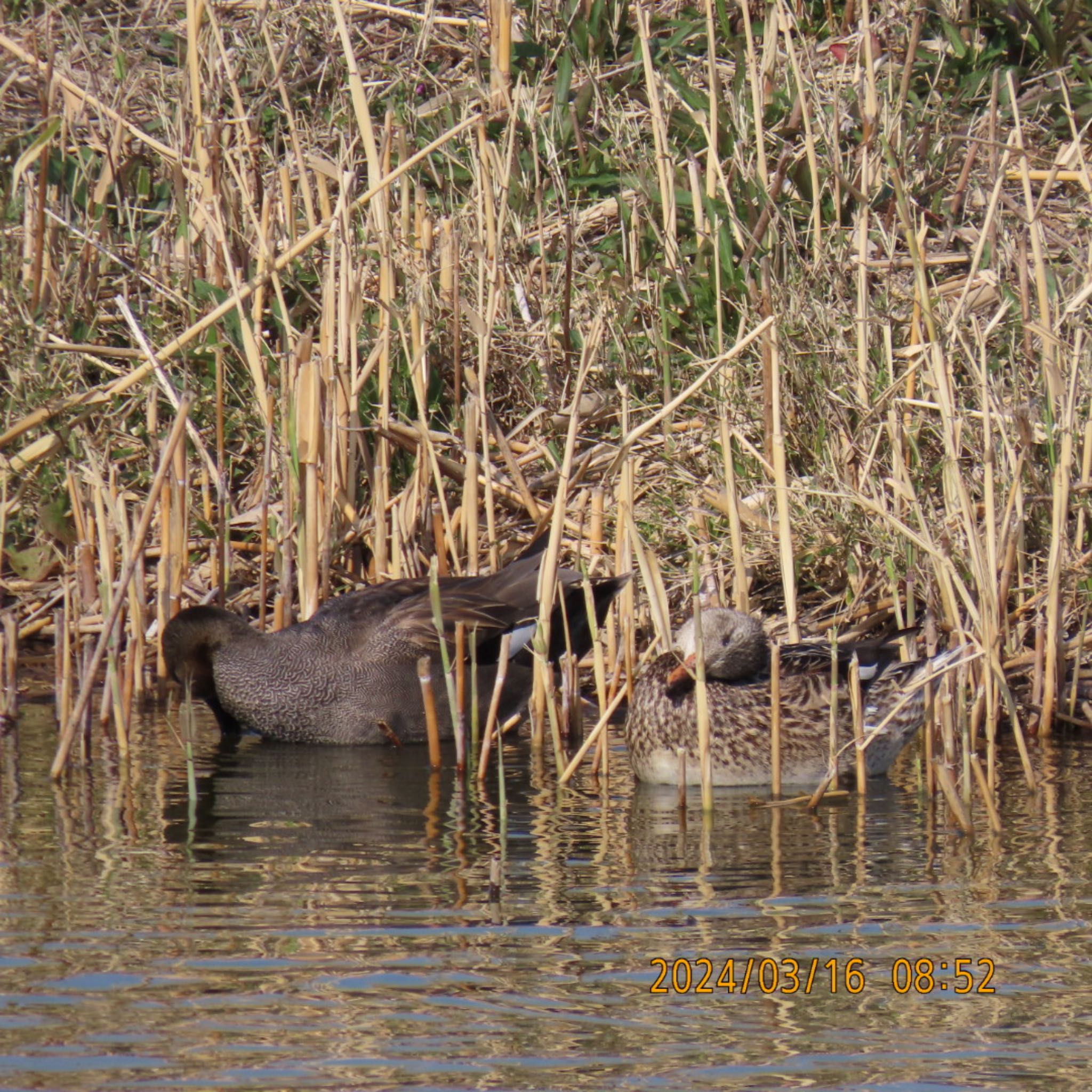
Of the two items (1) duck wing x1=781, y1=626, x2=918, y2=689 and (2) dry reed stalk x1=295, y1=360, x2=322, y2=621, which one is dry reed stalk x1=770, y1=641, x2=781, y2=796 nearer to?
(1) duck wing x1=781, y1=626, x2=918, y2=689

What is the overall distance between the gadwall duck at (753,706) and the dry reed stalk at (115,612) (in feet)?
5.39

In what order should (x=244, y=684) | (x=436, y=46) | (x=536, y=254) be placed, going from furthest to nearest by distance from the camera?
(x=436, y=46) → (x=536, y=254) → (x=244, y=684)

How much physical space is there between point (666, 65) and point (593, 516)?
128 inches

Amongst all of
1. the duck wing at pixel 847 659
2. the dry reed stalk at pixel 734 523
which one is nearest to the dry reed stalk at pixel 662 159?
the dry reed stalk at pixel 734 523

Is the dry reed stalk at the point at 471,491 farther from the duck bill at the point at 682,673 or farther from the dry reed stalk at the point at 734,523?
the duck bill at the point at 682,673

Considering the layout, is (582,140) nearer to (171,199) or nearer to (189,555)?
(171,199)

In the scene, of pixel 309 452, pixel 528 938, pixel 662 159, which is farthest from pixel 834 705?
pixel 662 159

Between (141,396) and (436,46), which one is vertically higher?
(436,46)

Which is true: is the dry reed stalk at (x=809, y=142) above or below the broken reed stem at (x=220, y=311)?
above

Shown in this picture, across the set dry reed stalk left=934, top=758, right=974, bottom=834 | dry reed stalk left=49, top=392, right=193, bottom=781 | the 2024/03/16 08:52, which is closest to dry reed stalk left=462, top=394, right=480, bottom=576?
dry reed stalk left=49, top=392, right=193, bottom=781

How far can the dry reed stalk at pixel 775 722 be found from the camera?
570cm

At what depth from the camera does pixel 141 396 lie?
334 inches

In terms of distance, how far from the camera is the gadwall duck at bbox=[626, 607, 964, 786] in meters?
6.18

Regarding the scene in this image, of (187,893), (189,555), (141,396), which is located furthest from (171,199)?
(187,893)
